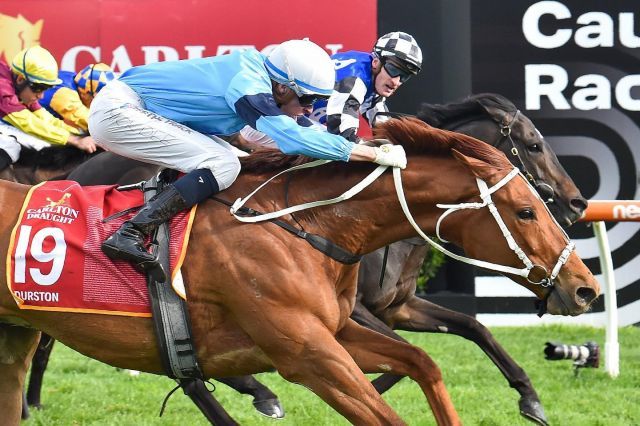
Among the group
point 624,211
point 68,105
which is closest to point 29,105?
point 68,105

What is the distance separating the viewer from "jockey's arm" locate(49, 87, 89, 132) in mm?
7738

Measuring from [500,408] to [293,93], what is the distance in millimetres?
2649

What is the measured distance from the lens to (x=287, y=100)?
14.4 ft

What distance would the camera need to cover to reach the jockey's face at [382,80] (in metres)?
5.79

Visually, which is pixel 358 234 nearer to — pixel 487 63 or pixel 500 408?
pixel 500 408

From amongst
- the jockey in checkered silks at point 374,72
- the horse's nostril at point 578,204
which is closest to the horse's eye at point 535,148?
the horse's nostril at point 578,204

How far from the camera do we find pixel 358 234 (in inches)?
169

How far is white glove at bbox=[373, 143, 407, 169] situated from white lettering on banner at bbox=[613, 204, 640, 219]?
3.31 metres

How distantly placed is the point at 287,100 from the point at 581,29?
17.2 feet

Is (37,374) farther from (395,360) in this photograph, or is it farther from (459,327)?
(395,360)

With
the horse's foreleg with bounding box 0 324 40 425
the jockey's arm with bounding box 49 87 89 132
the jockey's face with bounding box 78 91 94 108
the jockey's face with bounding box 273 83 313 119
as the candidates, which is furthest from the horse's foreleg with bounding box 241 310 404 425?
the jockey's face with bounding box 78 91 94 108

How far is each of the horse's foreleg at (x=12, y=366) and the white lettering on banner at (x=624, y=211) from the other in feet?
13.1

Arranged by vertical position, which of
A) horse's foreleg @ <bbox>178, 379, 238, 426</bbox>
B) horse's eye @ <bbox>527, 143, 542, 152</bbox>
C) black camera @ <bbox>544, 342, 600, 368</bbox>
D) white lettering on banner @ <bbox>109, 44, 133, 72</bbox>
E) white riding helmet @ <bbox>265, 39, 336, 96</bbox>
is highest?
white riding helmet @ <bbox>265, 39, 336, 96</bbox>

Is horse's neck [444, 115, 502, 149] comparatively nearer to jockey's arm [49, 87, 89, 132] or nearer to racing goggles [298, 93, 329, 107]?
racing goggles [298, 93, 329, 107]
